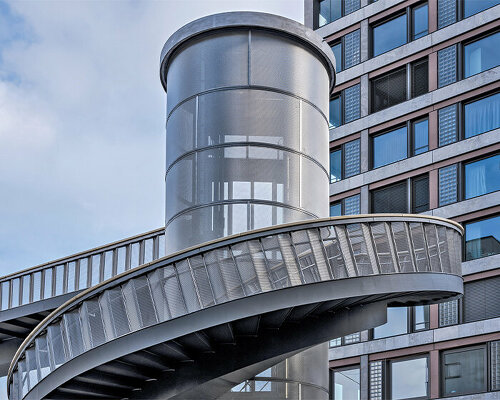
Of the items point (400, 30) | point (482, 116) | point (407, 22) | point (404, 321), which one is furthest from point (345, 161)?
point (404, 321)

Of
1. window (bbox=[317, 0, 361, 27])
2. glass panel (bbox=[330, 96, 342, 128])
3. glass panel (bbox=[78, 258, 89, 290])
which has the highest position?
window (bbox=[317, 0, 361, 27])

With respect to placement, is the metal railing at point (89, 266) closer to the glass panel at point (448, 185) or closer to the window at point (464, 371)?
the window at point (464, 371)

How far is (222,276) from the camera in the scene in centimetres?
1878

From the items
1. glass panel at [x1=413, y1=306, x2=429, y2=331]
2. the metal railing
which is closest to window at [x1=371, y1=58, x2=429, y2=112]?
glass panel at [x1=413, y1=306, x2=429, y2=331]

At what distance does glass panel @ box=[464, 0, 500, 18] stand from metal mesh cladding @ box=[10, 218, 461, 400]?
27.6 metres

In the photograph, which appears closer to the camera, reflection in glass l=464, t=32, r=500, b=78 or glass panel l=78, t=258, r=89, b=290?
glass panel l=78, t=258, r=89, b=290

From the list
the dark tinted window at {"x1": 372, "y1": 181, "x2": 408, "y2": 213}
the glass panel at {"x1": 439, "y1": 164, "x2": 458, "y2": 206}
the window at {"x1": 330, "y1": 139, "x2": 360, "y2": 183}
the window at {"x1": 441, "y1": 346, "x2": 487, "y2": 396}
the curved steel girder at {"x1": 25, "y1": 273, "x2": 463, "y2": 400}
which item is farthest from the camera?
the window at {"x1": 330, "y1": 139, "x2": 360, "y2": 183}

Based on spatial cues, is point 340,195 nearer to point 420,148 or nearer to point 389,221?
point 420,148

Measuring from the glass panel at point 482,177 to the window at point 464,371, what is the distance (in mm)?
6308

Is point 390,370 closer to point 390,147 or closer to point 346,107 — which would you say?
point 390,147

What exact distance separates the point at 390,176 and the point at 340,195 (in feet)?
9.43

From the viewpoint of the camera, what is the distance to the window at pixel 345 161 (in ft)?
161

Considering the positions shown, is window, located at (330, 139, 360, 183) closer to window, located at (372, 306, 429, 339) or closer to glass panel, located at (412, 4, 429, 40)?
glass panel, located at (412, 4, 429, 40)

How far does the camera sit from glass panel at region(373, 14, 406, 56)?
48.9 metres
